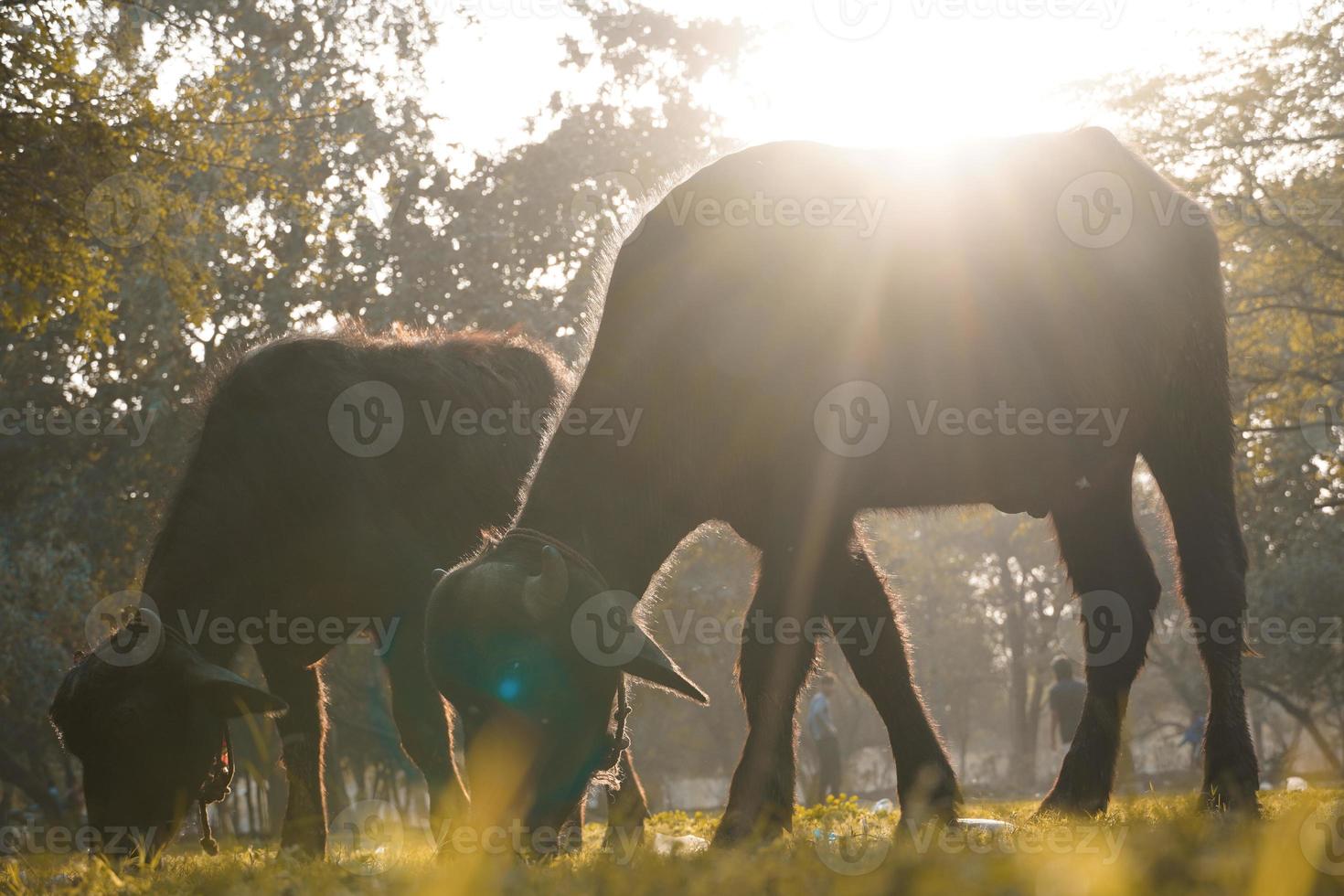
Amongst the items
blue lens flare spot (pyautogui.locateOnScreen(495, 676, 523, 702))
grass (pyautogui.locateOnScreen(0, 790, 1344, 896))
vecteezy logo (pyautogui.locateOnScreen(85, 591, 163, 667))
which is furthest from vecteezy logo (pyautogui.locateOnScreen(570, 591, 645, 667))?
vecteezy logo (pyautogui.locateOnScreen(85, 591, 163, 667))

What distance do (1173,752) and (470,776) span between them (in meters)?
77.7

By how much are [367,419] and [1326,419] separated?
14.4 m

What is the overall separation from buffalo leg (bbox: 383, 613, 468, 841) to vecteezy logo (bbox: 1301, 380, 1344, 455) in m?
13.4

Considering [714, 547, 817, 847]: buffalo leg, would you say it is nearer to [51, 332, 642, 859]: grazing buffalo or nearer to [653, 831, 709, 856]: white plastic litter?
[653, 831, 709, 856]: white plastic litter

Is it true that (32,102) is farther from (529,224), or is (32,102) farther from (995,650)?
(995,650)

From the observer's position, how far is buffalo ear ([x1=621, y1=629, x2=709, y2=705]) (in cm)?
433

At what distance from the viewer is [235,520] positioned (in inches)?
274

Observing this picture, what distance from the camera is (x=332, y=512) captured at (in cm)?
766
